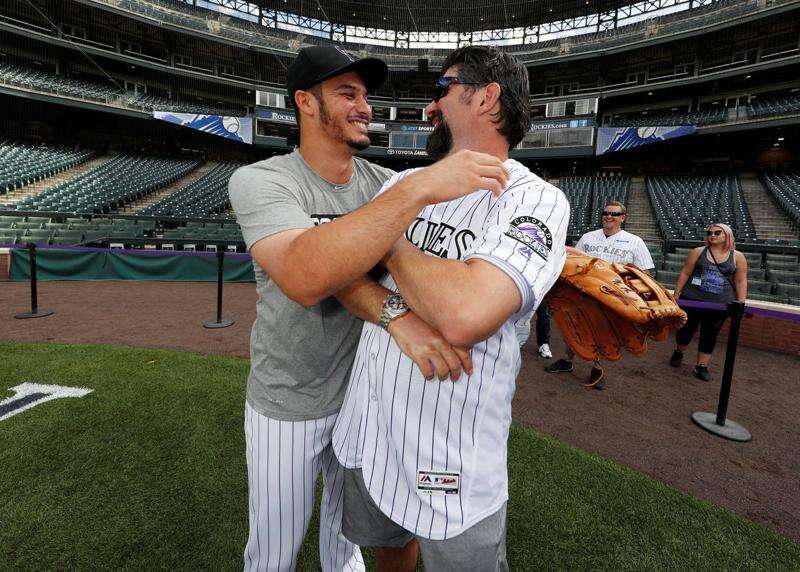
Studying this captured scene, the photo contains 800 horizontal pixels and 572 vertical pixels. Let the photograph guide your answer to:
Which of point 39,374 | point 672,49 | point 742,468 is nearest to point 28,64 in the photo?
point 39,374

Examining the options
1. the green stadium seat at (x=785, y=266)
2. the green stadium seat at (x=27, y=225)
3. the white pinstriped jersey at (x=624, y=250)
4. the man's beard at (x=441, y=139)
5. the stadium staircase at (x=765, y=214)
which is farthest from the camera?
the stadium staircase at (x=765, y=214)

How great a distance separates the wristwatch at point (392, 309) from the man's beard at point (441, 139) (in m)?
0.60

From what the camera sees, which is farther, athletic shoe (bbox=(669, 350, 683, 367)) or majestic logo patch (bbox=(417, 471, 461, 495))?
athletic shoe (bbox=(669, 350, 683, 367))

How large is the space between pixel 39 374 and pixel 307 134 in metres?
4.81

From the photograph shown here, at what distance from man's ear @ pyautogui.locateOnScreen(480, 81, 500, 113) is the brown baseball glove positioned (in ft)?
1.99

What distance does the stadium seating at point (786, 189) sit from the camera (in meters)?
16.6

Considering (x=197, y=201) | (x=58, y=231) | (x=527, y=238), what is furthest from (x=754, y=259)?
(x=197, y=201)

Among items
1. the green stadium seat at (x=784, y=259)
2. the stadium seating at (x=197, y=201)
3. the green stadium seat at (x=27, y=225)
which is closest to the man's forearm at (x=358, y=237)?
the green stadium seat at (x=784, y=259)

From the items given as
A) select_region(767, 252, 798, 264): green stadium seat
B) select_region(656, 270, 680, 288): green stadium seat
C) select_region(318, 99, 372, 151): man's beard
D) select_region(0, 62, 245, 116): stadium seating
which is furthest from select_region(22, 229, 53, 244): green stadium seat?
select_region(767, 252, 798, 264): green stadium seat

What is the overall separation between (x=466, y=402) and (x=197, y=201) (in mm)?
22780

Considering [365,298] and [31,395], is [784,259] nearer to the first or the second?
[365,298]

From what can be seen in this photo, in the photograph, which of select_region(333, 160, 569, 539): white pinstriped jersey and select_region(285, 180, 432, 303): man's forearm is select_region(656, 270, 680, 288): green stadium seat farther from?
select_region(285, 180, 432, 303): man's forearm

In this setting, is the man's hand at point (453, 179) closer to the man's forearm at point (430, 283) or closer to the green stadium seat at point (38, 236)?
the man's forearm at point (430, 283)

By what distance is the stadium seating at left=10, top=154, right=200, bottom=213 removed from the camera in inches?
650
